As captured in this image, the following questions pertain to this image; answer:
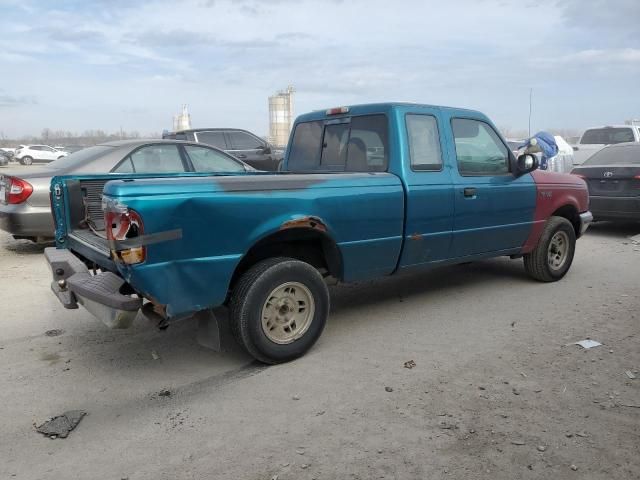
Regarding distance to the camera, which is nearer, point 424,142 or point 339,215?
point 339,215

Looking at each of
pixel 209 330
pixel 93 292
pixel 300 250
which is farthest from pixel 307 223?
pixel 93 292

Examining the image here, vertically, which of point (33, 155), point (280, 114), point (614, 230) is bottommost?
point (614, 230)

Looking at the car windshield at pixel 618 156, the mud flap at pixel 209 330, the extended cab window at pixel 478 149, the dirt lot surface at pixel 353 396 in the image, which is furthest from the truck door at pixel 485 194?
the car windshield at pixel 618 156

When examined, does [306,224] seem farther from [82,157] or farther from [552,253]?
[82,157]

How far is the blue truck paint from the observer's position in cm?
331

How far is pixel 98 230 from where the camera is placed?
15.1ft

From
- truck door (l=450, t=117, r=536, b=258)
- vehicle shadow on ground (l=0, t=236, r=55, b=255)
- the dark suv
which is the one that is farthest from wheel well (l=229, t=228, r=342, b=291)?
the dark suv

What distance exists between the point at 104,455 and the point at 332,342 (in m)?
2.05

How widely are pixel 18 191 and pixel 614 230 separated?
1014 cm

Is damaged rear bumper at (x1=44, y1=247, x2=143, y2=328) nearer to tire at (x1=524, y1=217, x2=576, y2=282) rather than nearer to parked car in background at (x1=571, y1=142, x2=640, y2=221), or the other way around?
tire at (x1=524, y1=217, x2=576, y2=282)

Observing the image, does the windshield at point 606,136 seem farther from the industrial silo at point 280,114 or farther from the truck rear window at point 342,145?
the industrial silo at point 280,114

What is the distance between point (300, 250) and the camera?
437 centimetres

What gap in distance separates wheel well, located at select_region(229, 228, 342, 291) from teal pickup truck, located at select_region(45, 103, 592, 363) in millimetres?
11

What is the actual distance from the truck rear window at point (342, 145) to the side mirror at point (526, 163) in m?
1.64
